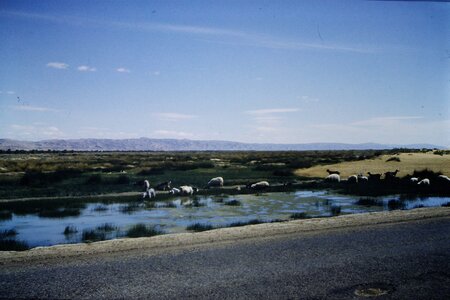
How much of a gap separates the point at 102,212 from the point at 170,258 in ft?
36.5

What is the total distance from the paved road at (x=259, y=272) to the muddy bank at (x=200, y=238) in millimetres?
540

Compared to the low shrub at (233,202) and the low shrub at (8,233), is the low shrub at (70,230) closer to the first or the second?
the low shrub at (8,233)

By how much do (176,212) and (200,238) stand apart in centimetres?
770

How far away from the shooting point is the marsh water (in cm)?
1450

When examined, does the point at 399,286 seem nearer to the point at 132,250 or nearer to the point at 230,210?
the point at 132,250

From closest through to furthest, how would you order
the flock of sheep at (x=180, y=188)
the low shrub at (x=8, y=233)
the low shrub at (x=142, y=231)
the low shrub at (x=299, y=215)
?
the low shrub at (x=142, y=231)
the low shrub at (x=8, y=233)
the low shrub at (x=299, y=215)
the flock of sheep at (x=180, y=188)

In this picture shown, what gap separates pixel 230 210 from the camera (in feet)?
62.4

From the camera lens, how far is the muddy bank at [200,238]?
963 cm

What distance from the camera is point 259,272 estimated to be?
7.68m

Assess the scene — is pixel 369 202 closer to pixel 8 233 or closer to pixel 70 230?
pixel 70 230

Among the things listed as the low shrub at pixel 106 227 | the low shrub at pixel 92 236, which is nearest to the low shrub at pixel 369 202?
the low shrub at pixel 106 227

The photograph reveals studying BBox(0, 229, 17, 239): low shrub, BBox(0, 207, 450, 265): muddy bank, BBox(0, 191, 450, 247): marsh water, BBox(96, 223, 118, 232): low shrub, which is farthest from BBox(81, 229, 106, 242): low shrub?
BBox(0, 229, 17, 239): low shrub

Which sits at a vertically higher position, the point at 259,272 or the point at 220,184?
the point at 259,272

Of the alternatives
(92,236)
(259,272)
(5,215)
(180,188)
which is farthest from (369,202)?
(5,215)
